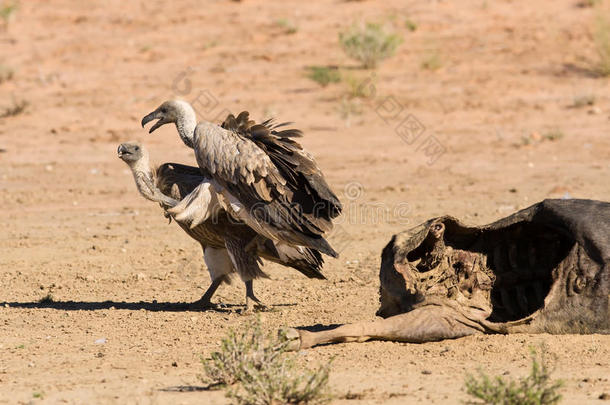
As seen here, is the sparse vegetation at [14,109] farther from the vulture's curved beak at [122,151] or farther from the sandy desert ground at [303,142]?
the vulture's curved beak at [122,151]

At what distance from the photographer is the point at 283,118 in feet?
49.3

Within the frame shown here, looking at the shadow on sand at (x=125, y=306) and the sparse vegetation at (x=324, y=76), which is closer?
the shadow on sand at (x=125, y=306)

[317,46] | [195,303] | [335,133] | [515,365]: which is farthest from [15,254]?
[317,46]

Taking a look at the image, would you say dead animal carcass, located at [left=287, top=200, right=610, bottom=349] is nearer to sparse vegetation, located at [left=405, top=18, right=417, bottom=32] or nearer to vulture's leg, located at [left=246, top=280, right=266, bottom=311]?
vulture's leg, located at [left=246, top=280, right=266, bottom=311]

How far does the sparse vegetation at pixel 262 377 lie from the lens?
4.23 metres

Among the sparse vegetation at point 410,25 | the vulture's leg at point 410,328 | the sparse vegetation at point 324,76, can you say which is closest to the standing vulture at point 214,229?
the vulture's leg at point 410,328

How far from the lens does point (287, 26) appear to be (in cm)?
1992

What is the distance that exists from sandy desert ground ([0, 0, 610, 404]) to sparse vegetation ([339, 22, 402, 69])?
0.30 meters

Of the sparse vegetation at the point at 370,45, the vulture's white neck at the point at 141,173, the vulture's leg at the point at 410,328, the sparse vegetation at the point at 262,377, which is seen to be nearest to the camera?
the sparse vegetation at the point at 262,377

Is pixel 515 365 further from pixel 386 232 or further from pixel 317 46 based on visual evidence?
pixel 317 46

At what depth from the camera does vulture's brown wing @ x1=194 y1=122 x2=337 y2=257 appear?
6.31 meters

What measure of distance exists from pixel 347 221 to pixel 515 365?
524cm

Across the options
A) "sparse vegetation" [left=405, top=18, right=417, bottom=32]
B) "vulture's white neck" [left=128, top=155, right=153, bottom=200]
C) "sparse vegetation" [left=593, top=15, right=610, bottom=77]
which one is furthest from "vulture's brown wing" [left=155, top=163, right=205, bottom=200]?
"sparse vegetation" [left=405, top=18, right=417, bottom=32]

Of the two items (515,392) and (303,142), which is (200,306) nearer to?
(515,392)
